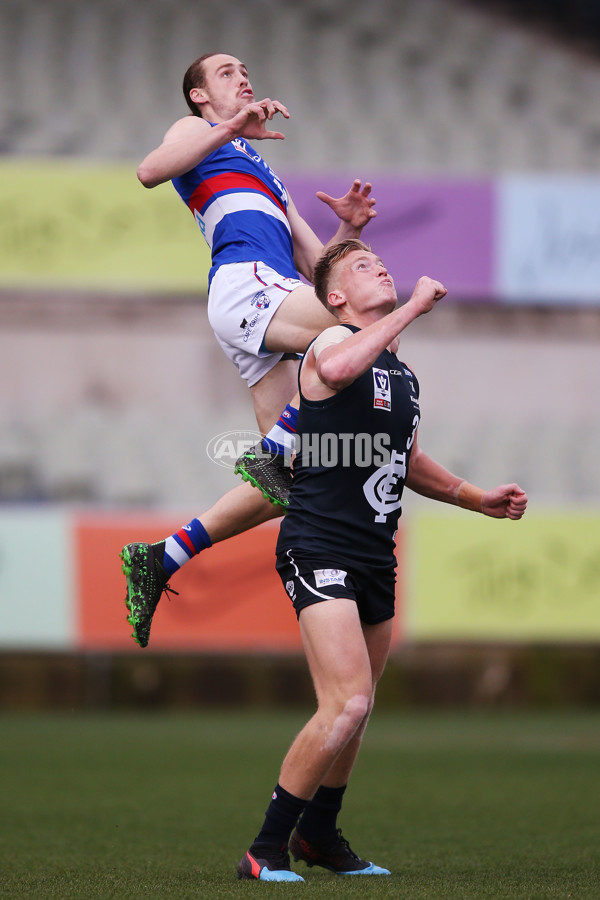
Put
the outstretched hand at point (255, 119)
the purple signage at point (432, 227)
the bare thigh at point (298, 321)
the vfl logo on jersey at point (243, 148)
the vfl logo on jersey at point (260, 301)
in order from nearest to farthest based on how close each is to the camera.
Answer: the outstretched hand at point (255, 119)
the bare thigh at point (298, 321)
the vfl logo on jersey at point (260, 301)
the vfl logo on jersey at point (243, 148)
the purple signage at point (432, 227)

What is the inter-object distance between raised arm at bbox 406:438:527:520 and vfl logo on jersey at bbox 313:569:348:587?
0.54 m

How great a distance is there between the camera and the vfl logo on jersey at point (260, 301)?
13.8ft

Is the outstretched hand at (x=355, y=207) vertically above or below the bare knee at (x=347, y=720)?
above

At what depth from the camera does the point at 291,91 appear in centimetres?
1166

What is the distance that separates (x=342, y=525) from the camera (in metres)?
3.63

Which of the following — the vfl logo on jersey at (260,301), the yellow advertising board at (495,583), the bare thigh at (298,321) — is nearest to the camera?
the bare thigh at (298,321)

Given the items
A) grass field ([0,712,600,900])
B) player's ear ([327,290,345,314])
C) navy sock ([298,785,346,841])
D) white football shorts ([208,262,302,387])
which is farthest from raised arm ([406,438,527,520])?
grass field ([0,712,600,900])

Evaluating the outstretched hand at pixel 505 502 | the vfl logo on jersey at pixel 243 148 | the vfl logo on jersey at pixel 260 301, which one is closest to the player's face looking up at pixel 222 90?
the vfl logo on jersey at pixel 243 148

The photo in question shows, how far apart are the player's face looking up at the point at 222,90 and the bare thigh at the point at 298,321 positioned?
28.4 inches

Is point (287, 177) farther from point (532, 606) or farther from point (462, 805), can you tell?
point (462, 805)

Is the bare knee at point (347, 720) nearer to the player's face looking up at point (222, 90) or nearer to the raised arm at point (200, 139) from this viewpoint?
the raised arm at point (200, 139)

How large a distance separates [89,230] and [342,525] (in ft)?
23.8

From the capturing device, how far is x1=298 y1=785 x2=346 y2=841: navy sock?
3859 mm

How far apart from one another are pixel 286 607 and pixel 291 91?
16.4 ft
